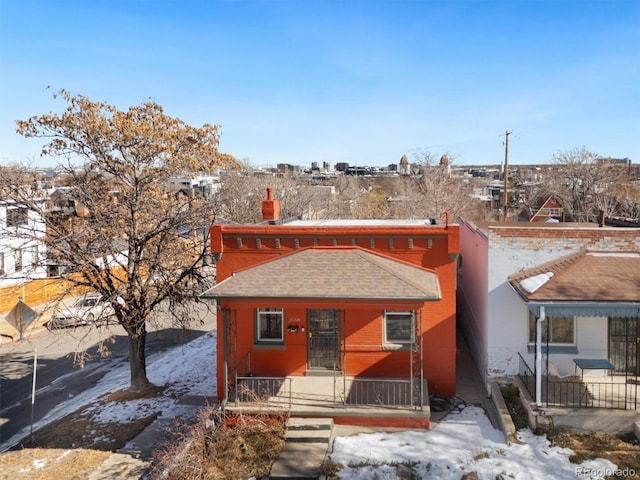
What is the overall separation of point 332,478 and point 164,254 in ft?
29.3

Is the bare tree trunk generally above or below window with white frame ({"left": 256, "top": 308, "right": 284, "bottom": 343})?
below

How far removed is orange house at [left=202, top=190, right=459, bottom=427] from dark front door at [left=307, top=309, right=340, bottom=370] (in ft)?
0.09

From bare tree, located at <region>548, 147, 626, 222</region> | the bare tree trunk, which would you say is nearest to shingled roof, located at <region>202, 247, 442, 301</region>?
the bare tree trunk

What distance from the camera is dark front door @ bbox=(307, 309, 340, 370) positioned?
12.9 metres

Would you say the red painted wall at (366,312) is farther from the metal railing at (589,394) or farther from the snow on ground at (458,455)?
the metal railing at (589,394)

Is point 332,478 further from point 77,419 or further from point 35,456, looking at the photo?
point 77,419

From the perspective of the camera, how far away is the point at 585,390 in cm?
1116

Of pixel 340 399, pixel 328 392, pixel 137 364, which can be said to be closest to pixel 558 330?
pixel 340 399

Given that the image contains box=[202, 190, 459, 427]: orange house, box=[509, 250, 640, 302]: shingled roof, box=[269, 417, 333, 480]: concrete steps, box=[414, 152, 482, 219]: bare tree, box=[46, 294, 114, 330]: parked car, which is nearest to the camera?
box=[269, 417, 333, 480]: concrete steps

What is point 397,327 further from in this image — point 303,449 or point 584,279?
point 584,279

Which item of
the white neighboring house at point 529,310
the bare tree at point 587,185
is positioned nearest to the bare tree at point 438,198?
the bare tree at point 587,185

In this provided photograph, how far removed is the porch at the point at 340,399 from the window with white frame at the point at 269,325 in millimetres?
1126

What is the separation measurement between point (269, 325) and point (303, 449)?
3.81 metres

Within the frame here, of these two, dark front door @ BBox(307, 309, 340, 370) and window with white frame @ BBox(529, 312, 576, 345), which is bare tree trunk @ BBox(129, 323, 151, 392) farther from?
window with white frame @ BBox(529, 312, 576, 345)
